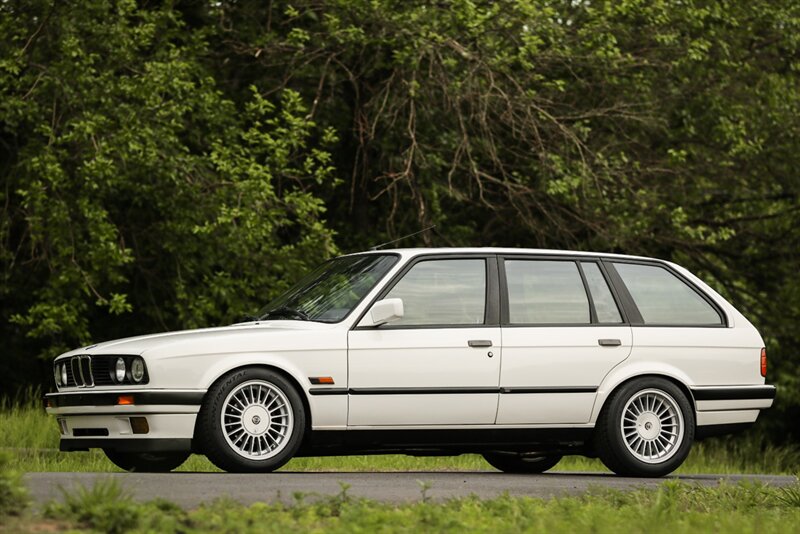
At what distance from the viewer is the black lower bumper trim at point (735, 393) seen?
10648mm

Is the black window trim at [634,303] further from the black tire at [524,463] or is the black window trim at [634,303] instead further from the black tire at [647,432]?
the black tire at [524,463]

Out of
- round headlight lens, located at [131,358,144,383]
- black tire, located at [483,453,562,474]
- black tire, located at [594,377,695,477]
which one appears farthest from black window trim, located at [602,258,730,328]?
round headlight lens, located at [131,358,144,383]

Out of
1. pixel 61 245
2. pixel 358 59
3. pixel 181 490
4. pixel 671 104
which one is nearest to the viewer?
pixel 181 490

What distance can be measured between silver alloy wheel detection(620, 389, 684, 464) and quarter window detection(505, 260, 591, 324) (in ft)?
2.45

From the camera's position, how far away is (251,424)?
934cm

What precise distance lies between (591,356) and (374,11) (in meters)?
9.24

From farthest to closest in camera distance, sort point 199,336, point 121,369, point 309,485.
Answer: point 199,336 → point 121,369 → point 309,485

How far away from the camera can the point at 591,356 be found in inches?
406

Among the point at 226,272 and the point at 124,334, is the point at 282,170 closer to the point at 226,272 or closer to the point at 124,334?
the point at 226,272

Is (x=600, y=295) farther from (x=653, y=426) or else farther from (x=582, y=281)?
(x=653, y=426)

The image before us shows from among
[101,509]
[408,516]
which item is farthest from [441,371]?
[101,509]

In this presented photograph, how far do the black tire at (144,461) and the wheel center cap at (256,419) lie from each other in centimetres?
120

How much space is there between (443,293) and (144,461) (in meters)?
2.61

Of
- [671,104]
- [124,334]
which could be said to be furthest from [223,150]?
[671,104]
